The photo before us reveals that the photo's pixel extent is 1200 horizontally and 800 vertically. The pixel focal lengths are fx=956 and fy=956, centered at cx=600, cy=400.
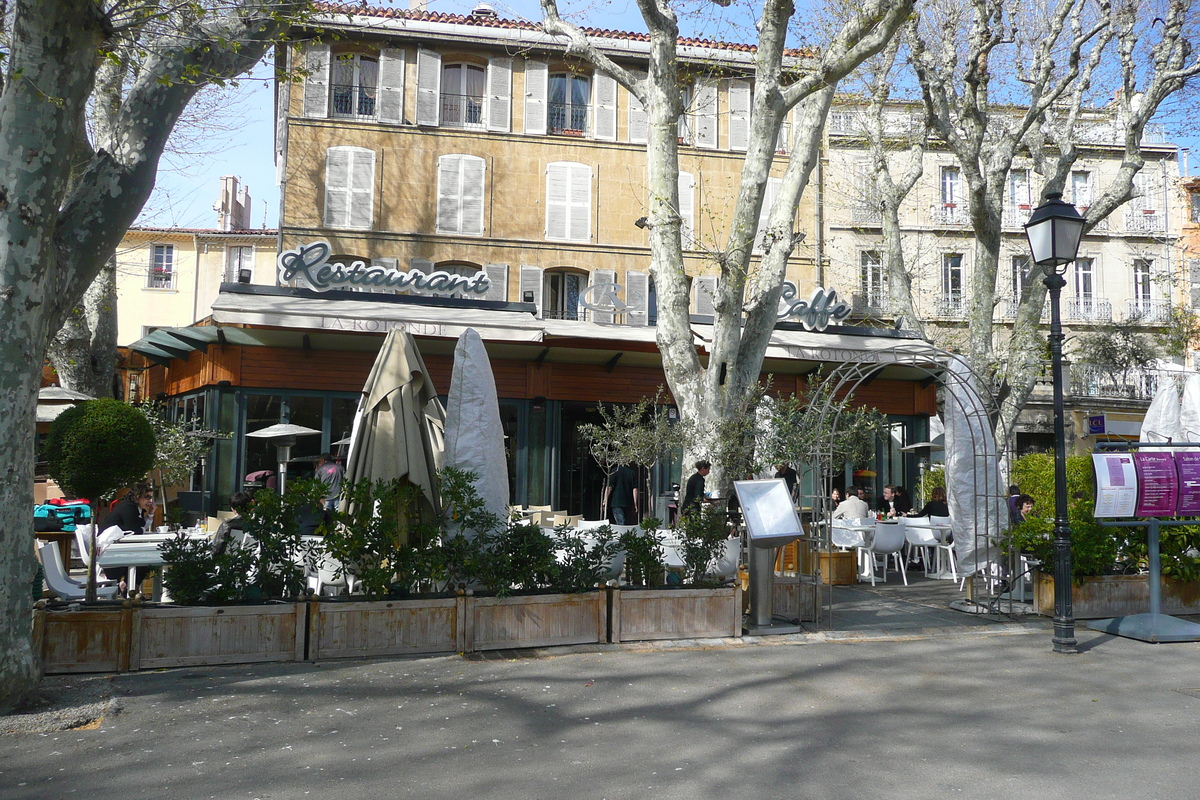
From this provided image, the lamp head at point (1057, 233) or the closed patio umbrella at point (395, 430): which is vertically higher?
the lamp head at point (1057, 233)

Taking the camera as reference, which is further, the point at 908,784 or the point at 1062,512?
the point at 1062,512

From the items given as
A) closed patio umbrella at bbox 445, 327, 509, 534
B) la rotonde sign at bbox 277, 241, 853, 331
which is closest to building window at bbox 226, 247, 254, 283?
la rotonde sign at bbox 277, 241, 853, 331

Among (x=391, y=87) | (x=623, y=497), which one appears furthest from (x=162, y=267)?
(x=623, y=497)

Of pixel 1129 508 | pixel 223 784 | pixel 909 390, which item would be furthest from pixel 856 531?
pixel 223 784

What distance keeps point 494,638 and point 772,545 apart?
2.32m

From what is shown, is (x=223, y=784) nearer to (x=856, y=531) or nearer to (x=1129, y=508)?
Answer: (x=1129, y=508)

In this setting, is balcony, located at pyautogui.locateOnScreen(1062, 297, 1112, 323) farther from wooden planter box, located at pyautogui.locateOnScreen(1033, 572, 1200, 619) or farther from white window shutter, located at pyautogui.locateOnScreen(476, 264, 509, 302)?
wooden planter box, located at pyautogui.locateOnScreen(1033, 572, 1200, 619)

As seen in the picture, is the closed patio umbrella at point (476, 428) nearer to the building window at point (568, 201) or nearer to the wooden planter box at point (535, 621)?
the wooden planter box at point (535, 621)

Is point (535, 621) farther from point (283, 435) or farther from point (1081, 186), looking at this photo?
point (1081, 186)

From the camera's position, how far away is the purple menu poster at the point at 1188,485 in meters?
8.05

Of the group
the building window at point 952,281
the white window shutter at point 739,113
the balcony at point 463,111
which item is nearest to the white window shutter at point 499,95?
the balcony at point 463,111

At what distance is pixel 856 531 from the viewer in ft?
38.4

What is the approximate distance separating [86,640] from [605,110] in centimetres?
1687

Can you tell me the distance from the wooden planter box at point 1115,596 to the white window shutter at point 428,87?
50.2ft
